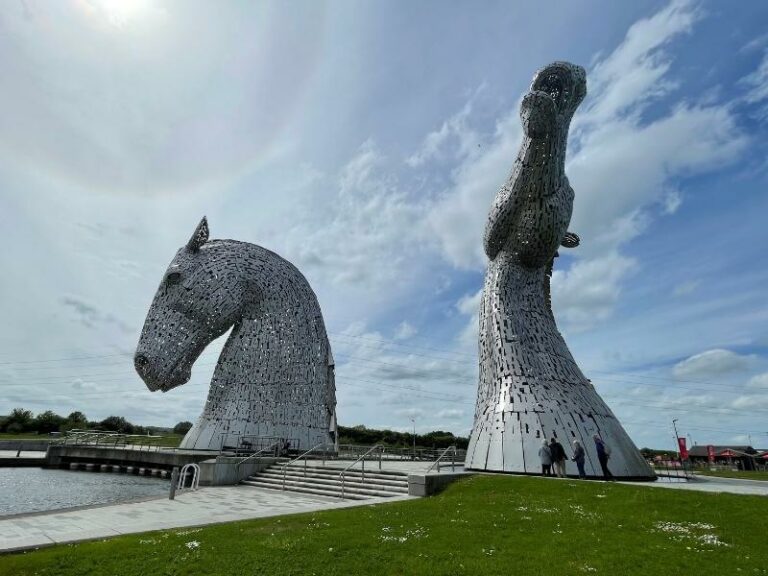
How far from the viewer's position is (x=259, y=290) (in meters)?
23.3

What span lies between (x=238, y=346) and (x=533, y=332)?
13253 millimetres

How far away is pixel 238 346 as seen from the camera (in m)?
22.8

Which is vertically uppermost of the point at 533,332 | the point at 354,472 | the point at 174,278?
the point at 174,278

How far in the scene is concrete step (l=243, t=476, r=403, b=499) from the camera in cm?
1247

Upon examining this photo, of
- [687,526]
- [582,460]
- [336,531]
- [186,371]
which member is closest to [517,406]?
[582,460]

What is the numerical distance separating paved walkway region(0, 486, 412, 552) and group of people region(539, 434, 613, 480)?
11.9 feet

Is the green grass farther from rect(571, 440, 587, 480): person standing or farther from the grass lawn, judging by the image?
the grass lawn

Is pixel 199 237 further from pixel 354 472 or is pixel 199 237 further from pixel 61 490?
Answer: pixel 354 472

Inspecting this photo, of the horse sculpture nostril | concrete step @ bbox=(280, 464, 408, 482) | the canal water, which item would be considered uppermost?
the horse sculpture nostril

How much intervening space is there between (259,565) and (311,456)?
1474 cm

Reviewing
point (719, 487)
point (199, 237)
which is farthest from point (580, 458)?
point (199, 237)

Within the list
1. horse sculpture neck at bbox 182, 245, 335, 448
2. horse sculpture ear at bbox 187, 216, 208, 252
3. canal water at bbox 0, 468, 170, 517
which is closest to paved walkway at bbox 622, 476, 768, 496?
canal water at bbox 0, 468, 170, 517

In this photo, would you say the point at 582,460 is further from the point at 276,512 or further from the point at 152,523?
the point at 152,523

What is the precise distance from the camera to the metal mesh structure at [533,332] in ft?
43.2
